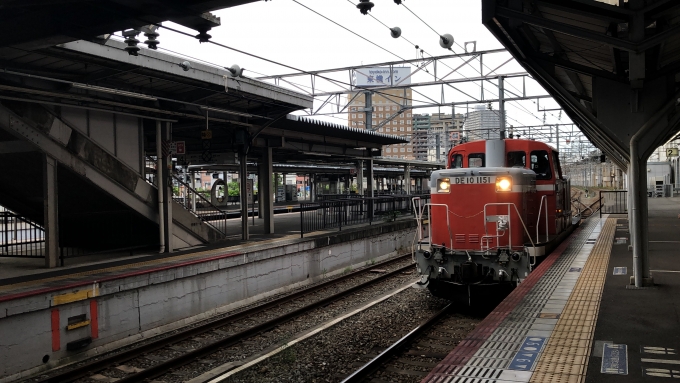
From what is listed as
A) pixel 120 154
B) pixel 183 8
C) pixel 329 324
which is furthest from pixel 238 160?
pixel 183 8

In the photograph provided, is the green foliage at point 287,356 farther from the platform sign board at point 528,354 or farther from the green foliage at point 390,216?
the green foliage at point 390,216

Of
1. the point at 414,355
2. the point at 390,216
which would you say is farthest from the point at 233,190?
the point at 414,355

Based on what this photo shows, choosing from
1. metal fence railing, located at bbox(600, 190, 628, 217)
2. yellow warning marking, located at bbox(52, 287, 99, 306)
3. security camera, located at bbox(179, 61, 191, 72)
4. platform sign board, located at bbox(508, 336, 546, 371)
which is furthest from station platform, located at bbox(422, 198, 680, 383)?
metal fence railing, located at bbox(600, 190, 628, 217)

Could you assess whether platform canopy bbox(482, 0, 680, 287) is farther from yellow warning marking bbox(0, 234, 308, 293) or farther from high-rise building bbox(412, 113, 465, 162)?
high-rise building bbox(412, 113, 465, 162)

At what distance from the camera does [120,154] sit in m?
11.8

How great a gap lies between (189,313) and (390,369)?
5480mm

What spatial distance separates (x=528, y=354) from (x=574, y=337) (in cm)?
73

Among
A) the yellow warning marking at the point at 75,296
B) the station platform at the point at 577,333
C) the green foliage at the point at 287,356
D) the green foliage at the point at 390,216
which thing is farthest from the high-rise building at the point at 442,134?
the yellow warning marking at the point at 75,296

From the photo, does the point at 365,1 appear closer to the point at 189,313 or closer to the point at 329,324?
the point at 329,324

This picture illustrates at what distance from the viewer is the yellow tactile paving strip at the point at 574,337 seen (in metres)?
4.25

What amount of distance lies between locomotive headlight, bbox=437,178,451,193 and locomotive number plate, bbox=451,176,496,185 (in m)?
0.10

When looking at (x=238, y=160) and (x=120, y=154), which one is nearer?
(x=120, y=154)

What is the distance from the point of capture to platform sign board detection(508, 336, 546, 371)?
4515 millimetres

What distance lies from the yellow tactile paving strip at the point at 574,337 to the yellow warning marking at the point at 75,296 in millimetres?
7225
